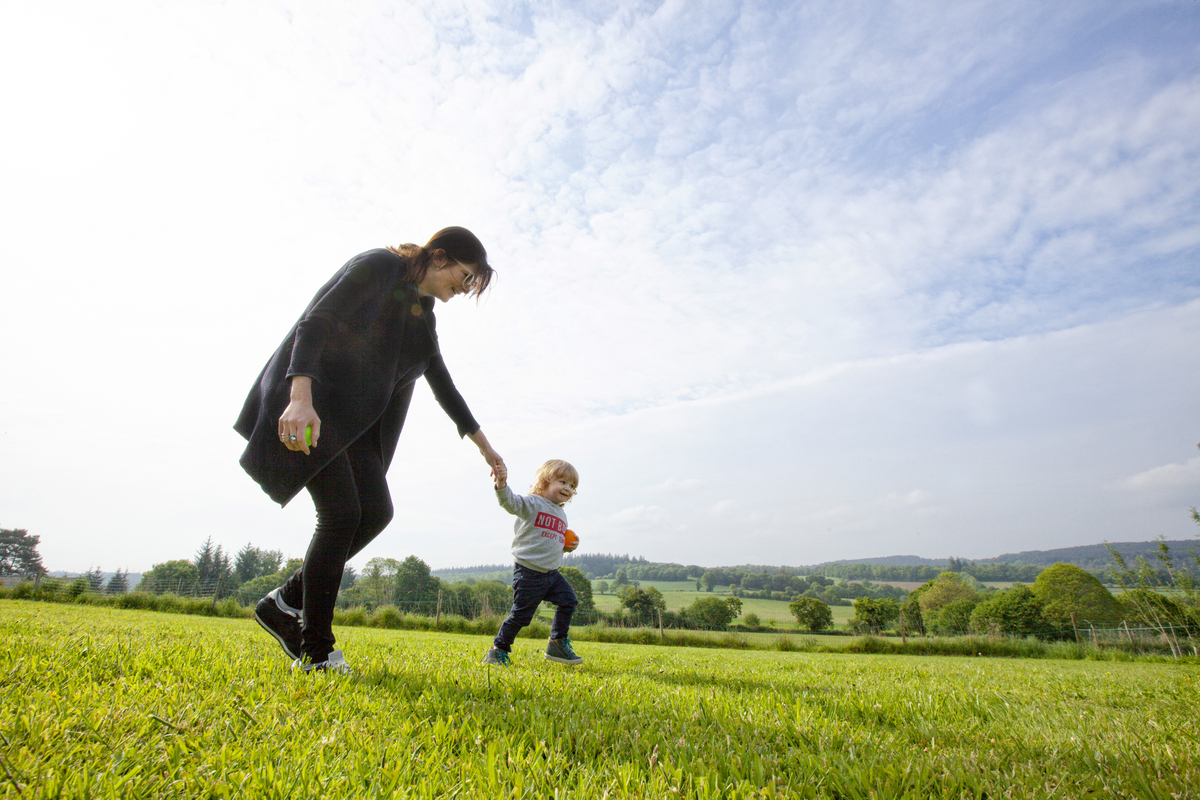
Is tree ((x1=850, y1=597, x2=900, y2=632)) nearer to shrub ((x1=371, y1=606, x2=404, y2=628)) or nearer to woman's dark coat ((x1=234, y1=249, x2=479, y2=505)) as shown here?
shrub ((x1=371, y1=606, x2=404, y2=628))

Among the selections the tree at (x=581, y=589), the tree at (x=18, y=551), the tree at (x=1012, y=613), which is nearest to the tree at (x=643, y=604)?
the tree at (x=581, y=589)

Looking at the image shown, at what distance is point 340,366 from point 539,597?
275 cm

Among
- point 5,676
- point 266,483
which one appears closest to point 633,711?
point 266,483

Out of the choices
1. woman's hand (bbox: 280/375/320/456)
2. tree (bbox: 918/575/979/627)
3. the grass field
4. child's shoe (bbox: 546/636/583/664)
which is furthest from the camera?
tree (bbox: 918/575/979/627)

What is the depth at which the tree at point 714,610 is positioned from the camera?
192 ft

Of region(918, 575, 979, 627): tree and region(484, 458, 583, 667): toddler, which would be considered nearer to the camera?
region(484, 458, 583, 667): toddler

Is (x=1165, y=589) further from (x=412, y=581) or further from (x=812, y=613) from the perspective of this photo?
(x=412, y=581)

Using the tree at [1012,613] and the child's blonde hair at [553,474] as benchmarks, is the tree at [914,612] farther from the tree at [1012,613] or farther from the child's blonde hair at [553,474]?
the child's blonde hair at [553,474]

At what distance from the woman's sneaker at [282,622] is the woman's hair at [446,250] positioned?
75.4 inches

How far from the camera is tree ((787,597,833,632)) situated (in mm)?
57219

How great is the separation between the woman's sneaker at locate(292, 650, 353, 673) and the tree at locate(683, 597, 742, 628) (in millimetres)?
59774

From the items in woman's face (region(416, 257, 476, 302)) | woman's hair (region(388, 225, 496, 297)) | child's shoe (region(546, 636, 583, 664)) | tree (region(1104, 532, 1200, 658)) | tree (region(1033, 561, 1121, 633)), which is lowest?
tree (region(1033, 561, 1121, 633))

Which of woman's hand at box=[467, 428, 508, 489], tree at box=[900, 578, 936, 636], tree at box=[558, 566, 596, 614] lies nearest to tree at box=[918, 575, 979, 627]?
tree at box=[900, 578, 936, 636]

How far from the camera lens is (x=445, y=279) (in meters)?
3.16
